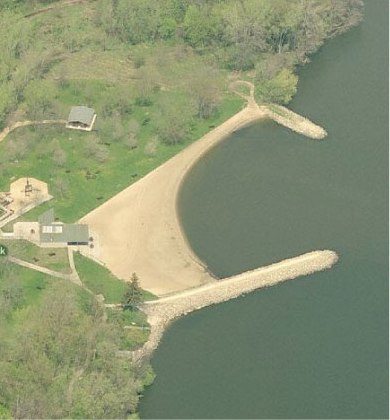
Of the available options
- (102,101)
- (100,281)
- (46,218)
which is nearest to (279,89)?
(102,101)

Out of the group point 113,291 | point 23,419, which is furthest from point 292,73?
point 23,419

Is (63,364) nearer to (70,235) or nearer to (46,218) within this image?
(70,235)

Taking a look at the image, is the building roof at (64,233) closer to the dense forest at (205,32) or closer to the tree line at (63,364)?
the tree line at (63,364)

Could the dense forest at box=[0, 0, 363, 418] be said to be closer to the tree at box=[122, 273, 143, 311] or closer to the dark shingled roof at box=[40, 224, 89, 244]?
the tree at box=[122, 273, 143, 311]

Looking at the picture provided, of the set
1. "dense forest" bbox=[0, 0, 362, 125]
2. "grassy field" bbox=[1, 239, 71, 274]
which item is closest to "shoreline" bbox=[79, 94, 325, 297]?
"grassy field" bbox=[1, 239, 71, 274]

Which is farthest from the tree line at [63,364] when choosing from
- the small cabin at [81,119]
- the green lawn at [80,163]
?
the small cabin at [81,119]
